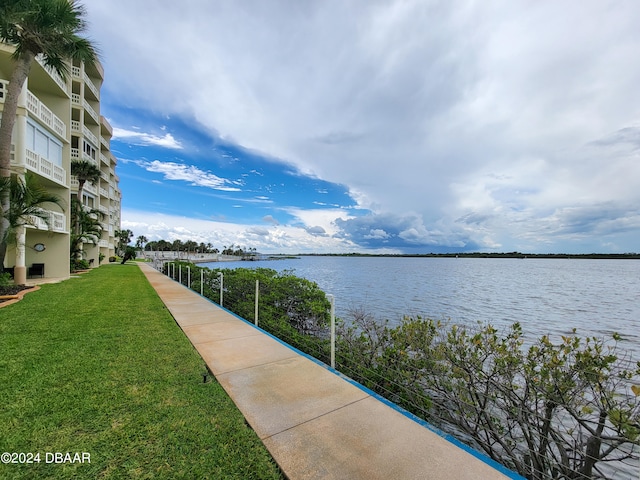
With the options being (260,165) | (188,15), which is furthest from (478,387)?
(260,165)

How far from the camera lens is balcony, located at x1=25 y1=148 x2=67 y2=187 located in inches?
491

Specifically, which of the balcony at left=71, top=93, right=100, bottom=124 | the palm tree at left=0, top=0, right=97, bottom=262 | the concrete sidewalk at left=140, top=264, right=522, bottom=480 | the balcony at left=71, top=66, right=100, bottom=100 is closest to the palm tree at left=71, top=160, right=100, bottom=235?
the balcony at left=71, top=93, right=100, bottom=124

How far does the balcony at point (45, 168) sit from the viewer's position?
1246 centimetres

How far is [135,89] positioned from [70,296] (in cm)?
1094

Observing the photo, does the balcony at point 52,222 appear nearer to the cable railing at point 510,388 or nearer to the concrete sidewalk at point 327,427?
the concrete sidewalk at point 327,427

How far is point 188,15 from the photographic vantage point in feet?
32.1

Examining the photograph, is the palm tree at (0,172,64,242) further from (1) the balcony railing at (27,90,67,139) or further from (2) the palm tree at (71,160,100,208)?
(2) the palm tree at (71,160,100,208)

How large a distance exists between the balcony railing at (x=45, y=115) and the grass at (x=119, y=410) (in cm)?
1232

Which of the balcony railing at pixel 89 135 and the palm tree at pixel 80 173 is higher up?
the balcony railing at pixel 89 135

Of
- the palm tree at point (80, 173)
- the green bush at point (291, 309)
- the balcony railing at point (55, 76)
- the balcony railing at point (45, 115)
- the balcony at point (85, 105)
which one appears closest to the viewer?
the green bush at point (291, 309)

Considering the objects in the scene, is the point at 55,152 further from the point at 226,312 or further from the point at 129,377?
the point at 129,377

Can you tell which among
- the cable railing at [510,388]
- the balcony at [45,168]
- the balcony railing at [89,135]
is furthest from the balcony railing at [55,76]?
the cable railing at [510,388]

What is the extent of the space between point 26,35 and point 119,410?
14.8 metres

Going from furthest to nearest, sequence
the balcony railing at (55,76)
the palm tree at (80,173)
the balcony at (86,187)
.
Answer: the balcony at (86,187) → the palm tree at (80,173) → the balcony railing at (55,76)
